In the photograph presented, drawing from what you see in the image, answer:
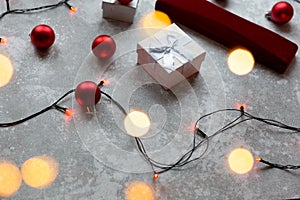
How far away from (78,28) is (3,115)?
316mm

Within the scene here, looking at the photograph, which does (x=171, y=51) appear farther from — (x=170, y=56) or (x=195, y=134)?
(x=195, y=134)

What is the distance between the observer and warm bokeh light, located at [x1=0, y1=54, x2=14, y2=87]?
1152mm

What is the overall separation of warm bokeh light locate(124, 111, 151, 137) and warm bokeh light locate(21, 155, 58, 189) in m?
0.18

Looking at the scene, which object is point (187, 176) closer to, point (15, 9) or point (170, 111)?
point (170, 111)

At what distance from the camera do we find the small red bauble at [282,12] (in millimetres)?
1318

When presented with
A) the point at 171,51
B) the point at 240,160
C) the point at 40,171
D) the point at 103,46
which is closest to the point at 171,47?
the point at 171,51

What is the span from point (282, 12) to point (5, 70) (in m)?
0.74

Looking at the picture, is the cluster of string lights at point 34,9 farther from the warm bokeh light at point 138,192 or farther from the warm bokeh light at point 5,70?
the warm bokeh light at point 138,192

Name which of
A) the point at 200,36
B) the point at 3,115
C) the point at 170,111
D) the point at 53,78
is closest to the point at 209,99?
the point at 170,111

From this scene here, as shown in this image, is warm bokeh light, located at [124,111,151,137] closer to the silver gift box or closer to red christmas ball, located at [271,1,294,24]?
the silver gift box

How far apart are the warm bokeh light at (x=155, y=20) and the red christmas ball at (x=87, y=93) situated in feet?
0.89

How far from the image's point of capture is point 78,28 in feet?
4.17

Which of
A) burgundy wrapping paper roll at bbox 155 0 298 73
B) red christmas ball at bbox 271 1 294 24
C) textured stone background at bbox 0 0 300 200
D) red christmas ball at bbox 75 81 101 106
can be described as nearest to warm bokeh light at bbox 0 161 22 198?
textured stone background at bbox 0 0 300 200

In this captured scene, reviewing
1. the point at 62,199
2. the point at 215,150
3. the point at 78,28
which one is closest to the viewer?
the point at 62,199
